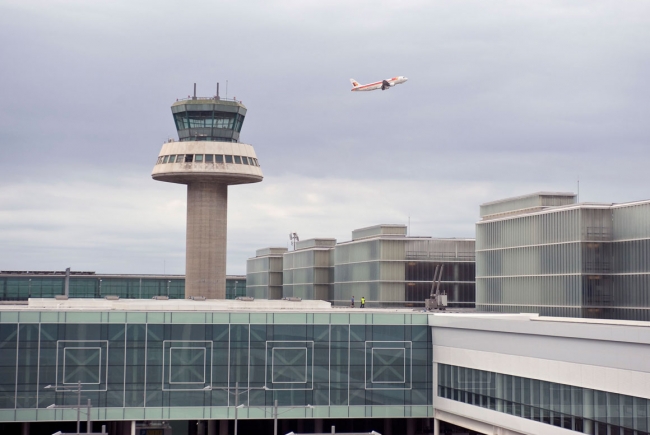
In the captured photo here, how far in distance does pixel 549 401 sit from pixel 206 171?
2914 inches

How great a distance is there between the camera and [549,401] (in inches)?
2815

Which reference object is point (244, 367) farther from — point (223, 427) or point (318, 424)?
point (318, 424)

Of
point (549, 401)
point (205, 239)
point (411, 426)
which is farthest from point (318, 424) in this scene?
point (205, 239)

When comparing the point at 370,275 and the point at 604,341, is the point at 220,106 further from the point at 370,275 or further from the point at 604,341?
the point at 604,341

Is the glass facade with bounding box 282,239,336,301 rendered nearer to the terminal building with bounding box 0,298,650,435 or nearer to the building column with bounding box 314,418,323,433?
the building column with bounding box 314,418,323,433

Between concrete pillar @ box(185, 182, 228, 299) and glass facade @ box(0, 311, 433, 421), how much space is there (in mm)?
48461

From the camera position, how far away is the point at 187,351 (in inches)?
3479

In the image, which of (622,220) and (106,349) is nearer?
(106,349)

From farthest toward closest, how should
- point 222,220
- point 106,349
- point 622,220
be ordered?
point 222,220 < point 622,220 < point 106,349

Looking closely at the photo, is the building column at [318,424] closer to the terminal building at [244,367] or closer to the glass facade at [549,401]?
the terminal building at [244,367]

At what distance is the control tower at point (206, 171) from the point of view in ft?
449

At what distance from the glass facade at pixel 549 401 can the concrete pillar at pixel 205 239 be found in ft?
179

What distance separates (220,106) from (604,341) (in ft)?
280

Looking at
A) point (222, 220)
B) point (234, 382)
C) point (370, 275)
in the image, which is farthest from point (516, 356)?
point (370, 275)
